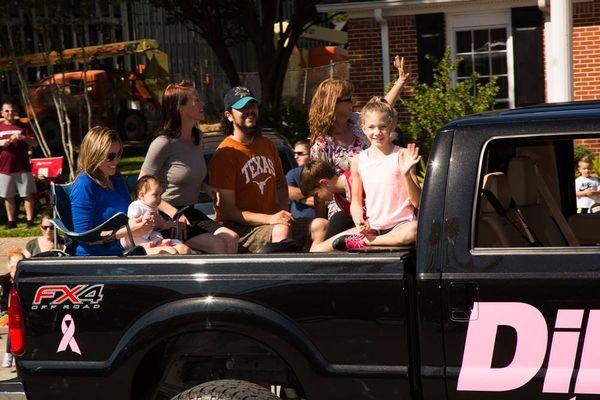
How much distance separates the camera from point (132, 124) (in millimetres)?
25406

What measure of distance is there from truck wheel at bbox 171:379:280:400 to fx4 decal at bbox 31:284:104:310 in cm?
56

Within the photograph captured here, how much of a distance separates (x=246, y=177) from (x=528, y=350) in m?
2.77

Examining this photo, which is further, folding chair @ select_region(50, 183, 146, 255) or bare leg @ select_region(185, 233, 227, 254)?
bare leg @ select_region(185, 233, 227, 254)

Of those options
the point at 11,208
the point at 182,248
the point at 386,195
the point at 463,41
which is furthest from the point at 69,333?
the point at 463,41

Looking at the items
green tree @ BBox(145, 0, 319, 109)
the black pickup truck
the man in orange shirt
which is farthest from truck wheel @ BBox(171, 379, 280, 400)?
green tree @ BBox(145, 0, 319, 109)

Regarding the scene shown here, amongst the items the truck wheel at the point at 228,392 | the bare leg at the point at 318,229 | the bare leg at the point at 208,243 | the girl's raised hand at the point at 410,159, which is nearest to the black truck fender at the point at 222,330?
the truck wheel at the point at 228,392

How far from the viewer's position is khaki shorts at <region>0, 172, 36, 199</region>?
14.7 meters

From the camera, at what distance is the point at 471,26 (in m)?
19.5

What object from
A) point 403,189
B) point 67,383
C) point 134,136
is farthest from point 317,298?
point 134,136

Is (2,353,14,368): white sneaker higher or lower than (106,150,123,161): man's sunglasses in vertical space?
lower

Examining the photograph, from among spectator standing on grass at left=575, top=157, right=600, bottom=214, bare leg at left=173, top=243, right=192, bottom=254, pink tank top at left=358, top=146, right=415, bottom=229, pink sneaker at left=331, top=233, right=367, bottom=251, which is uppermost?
pink tank top at left=358, top=146, right=415, bottom=229

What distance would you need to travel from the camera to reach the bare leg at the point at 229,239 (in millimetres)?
5797

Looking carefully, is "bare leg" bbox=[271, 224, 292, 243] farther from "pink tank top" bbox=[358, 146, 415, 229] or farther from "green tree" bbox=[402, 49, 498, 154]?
"green tree" bbox=[402, 49, 498, 154]

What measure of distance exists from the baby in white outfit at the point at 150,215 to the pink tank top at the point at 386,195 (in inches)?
42.5
